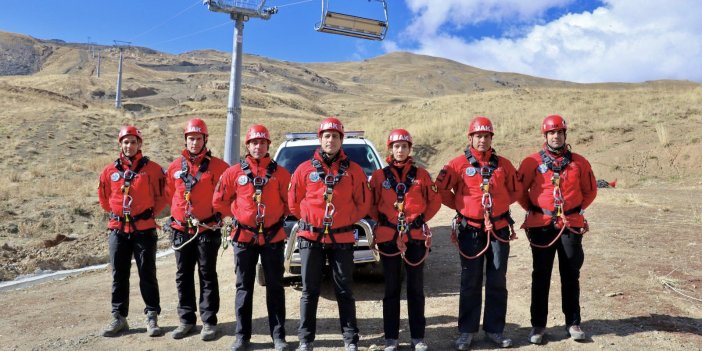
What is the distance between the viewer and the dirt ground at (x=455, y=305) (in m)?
5.25

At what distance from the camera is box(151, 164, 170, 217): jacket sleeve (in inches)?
225

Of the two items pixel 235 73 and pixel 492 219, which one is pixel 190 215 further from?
pixel 235 73

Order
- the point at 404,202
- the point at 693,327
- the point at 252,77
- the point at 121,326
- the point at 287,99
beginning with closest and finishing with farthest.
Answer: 1. the point at 404,202
2. the point at 693,327
3. the point at 121,326
4. the point at 287,99
5. the point at 252,77

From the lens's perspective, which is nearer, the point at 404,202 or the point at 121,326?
the point at 404,202

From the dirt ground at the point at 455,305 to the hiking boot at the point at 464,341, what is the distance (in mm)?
114

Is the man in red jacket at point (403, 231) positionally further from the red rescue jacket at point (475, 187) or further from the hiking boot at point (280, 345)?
the hiking boot at point (280, 345)

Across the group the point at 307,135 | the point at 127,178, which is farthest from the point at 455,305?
the point at 127,178

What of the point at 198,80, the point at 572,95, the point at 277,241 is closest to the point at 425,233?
the point at 277,241

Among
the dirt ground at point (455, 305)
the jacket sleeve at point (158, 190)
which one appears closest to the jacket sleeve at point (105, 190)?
the jacket sleeve at point (158, 190)

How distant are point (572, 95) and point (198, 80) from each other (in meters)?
68.6

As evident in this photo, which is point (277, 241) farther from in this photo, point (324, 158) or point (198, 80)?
point (198, 80)

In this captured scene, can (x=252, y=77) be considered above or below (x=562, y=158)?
above

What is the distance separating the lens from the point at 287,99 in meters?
76.5

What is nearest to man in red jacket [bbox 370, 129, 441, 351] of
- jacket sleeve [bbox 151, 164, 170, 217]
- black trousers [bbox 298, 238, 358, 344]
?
black trousers [bbox 298, 238, 358, 344]
